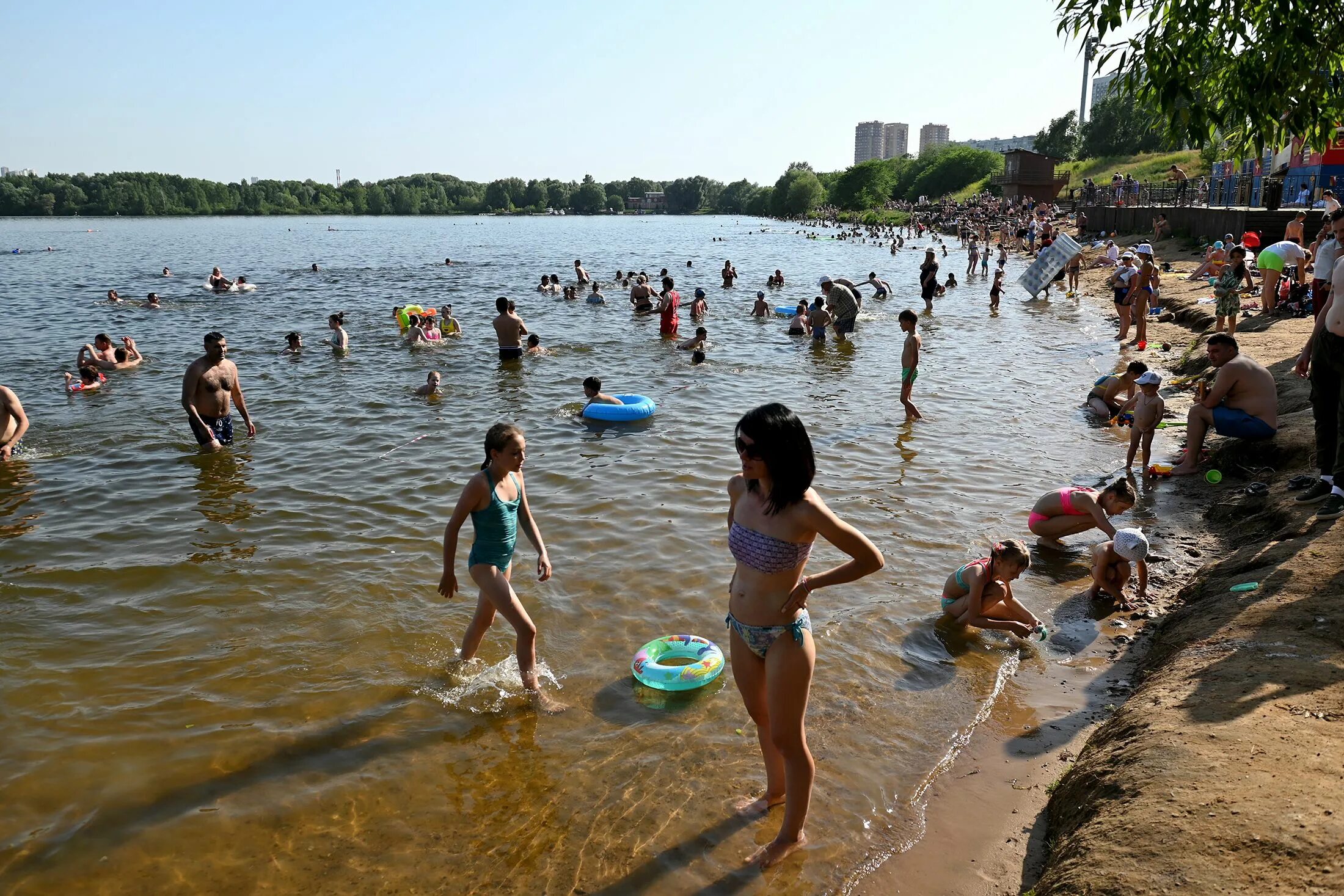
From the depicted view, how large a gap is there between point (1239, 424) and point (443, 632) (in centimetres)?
813

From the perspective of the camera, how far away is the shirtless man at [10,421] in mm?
10086

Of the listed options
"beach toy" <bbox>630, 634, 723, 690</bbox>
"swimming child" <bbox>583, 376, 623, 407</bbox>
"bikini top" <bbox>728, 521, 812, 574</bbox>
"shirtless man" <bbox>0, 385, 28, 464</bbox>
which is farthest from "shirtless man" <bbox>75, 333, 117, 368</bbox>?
"bikini top" <bbox>728, 521, 812, 574</bbox>

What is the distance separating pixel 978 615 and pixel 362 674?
442 cm

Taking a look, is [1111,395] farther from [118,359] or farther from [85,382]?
[118,359]

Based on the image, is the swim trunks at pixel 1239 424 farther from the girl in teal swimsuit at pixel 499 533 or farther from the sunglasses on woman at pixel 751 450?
the sunglasses on woman at pixel 751 450

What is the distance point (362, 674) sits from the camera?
5895 mm

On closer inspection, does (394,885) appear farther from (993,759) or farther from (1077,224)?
(1077,224)

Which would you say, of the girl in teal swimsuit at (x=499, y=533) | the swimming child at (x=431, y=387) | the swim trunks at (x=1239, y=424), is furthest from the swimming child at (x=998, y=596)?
the swimming child at (x=431, y=387)

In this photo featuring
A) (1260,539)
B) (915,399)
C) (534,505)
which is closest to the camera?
(1260,539)

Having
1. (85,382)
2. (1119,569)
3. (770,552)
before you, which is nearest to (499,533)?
(770,552)

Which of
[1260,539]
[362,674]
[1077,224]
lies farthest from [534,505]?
[1077,224]

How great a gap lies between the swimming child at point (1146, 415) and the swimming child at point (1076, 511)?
6.17ft

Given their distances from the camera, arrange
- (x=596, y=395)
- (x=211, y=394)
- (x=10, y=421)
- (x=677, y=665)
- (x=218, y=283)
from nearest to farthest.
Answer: (x=677, y=665)
(x=10, y=421)
(x=211, y=394)
(x=596, y=395)
(x=218, y=283)

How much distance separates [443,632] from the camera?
6480 mm
